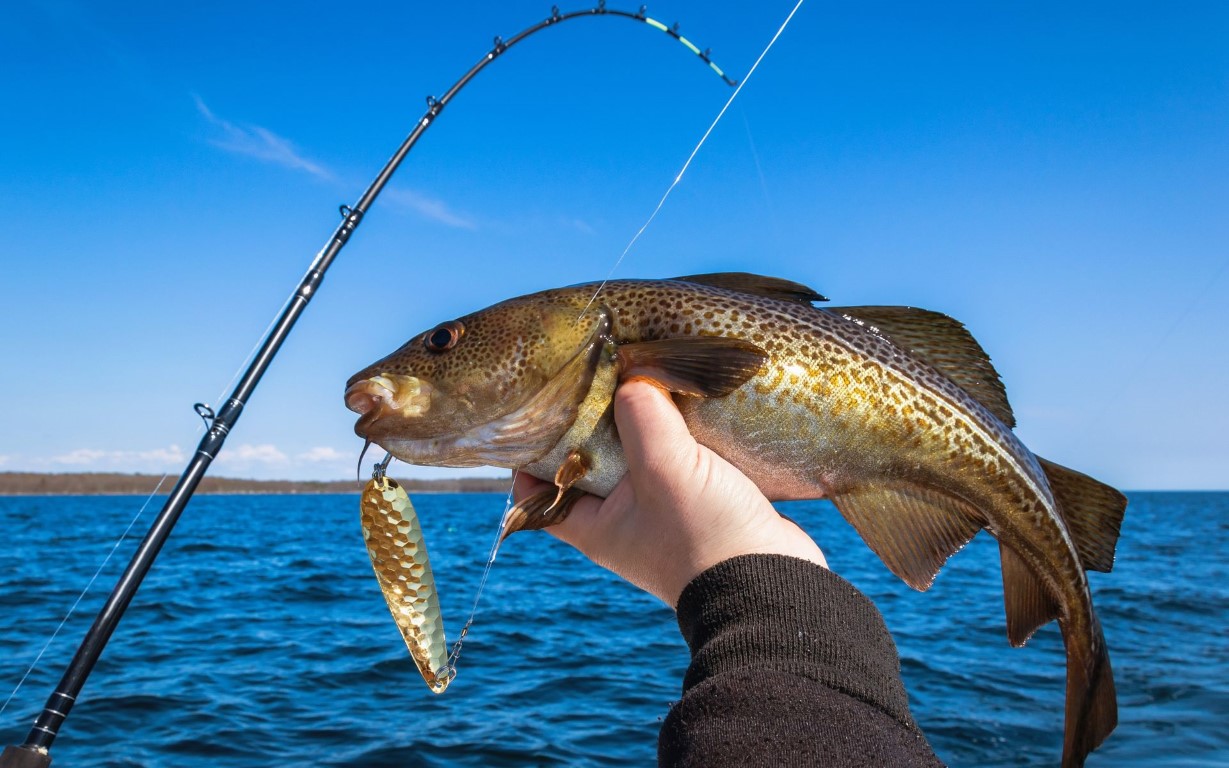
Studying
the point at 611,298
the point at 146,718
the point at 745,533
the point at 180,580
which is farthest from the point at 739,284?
the point at 180,580

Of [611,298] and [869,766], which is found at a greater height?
[611,298]

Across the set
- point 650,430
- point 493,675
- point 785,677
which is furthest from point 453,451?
point 493,675

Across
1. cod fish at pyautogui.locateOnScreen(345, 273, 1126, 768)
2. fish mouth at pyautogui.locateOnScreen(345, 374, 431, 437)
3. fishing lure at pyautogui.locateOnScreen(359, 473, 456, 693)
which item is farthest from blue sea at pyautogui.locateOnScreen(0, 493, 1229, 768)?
fish mouth at pyautogui.locateOnScreen(345, 374, 431, 437)

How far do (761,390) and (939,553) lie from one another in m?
0.92

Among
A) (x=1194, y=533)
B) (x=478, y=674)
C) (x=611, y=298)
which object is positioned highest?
(x=1194, y=533)

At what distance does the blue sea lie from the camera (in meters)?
9.47

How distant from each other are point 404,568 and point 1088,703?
239 cm

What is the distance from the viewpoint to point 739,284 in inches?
131

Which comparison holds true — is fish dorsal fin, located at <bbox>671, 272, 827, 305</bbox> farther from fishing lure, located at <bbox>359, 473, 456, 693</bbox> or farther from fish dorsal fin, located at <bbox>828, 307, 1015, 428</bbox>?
fishing lure, located at <bbox>359, 473, 456, 693</bbox>

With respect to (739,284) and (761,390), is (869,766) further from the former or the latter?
(739,284)

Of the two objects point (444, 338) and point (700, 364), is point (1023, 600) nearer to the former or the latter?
point (700, 364)

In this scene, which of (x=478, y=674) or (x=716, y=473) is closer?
(x=716, y=473)

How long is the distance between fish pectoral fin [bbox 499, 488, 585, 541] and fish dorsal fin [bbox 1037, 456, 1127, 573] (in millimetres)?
1754

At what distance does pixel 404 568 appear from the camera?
10.3ft
